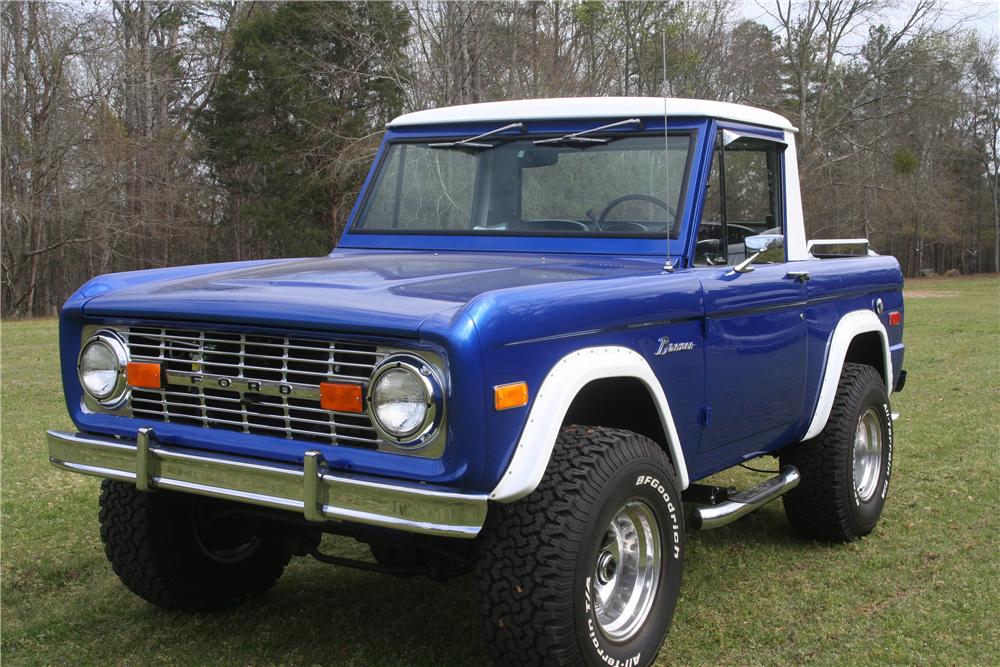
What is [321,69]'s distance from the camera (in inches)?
1152

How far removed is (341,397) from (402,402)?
201 mm

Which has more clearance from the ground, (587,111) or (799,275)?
(587,111)

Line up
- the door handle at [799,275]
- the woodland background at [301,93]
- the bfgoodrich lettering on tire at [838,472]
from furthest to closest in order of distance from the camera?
→ the woodland background at [301,93] → the bfgoodrich lettering on tire at [838,472] → the door handle at [799,275]

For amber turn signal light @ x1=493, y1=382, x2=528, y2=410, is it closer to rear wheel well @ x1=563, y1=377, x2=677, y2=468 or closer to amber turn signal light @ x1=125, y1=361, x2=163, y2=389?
rear wheel well @ x1=563, y1=377, x2=677, y2=468

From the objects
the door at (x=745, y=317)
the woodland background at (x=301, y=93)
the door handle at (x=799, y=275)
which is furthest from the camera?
the woodland background at (x=301, y=93)

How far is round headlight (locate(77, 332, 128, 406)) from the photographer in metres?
3.62

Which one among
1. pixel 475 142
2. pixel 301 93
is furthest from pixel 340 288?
pixel 301 93

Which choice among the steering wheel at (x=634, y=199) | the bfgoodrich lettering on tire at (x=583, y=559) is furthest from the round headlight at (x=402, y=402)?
the steering wheel at (x=634, y=199)

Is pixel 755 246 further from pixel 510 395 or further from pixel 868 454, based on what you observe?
pixel 868 454

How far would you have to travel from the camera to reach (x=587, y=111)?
15.0 feet

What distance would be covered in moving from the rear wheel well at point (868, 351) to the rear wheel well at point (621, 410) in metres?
2.19

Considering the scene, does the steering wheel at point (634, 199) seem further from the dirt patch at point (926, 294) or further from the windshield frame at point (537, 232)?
the dirt patch at point (926, 294)

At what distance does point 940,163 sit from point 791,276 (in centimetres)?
Result: 5755

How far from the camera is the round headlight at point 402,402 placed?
9.78 ft
